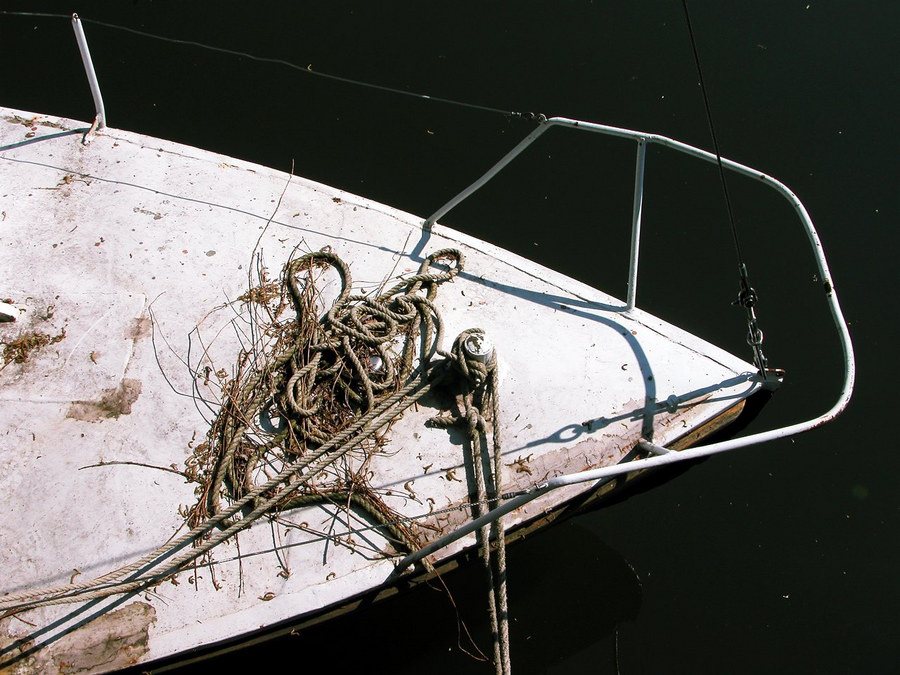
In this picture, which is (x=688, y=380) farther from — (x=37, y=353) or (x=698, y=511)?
(x=37, y=353)

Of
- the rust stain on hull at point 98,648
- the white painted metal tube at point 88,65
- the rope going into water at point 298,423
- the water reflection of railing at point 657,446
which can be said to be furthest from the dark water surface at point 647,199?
the white painted metal tube at point 88,65

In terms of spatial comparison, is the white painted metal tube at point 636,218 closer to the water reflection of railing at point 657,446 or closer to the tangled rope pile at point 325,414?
the water reflection of railing at point 657,446

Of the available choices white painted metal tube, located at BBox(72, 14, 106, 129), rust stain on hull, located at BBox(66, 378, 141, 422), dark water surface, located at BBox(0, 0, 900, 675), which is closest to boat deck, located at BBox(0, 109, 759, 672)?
rust stain on hull, located at BBox(66, 378, 141, 422)

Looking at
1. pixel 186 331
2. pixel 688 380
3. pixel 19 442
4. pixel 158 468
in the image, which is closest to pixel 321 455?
pixel 158 468

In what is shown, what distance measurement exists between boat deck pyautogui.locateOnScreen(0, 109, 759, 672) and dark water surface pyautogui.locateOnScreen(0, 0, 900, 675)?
118 cm

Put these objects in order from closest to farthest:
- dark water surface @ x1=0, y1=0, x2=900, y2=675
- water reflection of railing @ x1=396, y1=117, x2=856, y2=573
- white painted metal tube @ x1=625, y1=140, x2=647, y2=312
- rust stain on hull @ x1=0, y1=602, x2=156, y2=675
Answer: water reflection of railing @ x1=396, y1=117, x2=856, y2=573, rust stain on hull @ x1=0, y1=602, x2=156, y2=675, white painted metal tube @ x1=625, y1=140, x2=647, y2=312, dark water surface @ x1=0, y1=0, x2=900, y2=675

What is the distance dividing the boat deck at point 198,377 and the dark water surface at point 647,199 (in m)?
1.18

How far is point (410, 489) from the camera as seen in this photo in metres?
3.36

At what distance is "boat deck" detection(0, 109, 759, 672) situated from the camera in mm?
3111

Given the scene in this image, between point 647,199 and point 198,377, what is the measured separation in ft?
12.5

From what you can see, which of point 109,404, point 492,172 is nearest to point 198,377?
point 109,404

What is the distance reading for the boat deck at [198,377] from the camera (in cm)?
311

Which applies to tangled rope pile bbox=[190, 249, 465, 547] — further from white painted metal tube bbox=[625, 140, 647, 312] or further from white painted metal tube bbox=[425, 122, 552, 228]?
white painted metal tube bbox=[625, 140, 647, 312]

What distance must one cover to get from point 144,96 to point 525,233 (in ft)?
11.1
